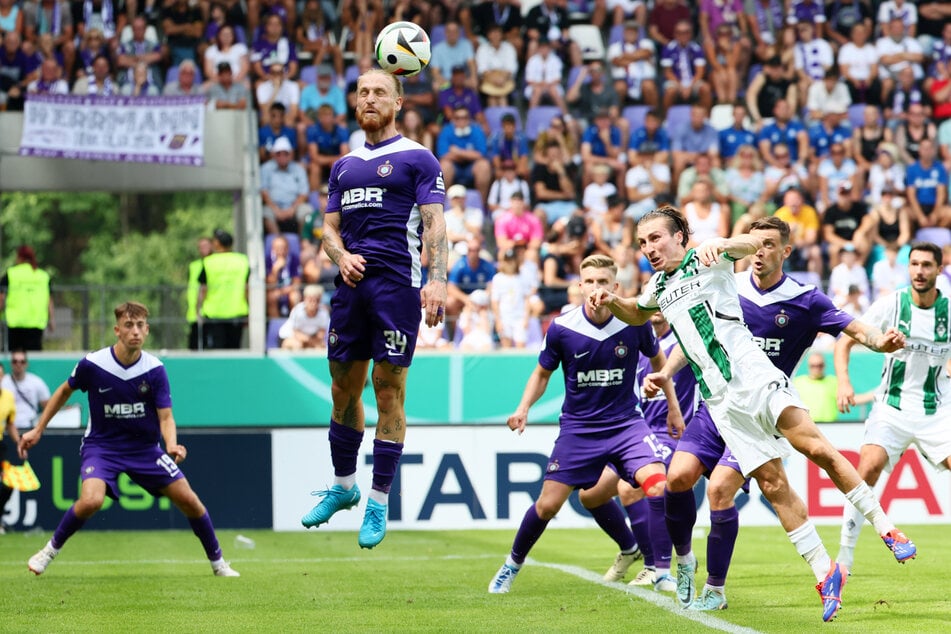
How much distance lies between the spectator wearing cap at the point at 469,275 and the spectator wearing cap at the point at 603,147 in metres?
2.92

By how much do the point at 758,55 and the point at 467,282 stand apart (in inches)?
283

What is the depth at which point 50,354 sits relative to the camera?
17.2 meters

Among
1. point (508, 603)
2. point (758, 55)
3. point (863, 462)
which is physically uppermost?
point (758, 55)

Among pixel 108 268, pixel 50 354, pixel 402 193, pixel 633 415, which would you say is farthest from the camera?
pixel 108 268

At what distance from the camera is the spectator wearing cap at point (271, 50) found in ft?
69.7

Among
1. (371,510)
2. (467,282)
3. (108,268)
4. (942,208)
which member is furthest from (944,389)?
(108,268)

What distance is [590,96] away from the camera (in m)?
21.5

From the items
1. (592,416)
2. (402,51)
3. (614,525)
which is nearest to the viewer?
(402,51)

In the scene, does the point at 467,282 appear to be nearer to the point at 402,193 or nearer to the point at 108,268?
the point at 402,193

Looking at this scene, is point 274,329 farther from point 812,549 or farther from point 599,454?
point 812,549

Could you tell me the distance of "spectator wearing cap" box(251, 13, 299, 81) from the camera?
69.7ft

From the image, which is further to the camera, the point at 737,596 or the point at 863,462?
the point at 863,462

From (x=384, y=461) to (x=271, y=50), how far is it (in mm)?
14403

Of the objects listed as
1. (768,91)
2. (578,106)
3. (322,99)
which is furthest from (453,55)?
(768,91)
